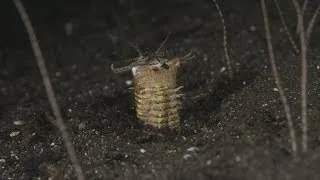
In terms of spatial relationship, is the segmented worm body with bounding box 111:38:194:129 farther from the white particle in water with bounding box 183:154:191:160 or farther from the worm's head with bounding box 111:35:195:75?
the white particle in water with bounding box 183:154:191:160

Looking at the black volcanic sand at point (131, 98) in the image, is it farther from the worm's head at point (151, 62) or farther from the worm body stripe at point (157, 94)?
the worm's head at point (151, 62)

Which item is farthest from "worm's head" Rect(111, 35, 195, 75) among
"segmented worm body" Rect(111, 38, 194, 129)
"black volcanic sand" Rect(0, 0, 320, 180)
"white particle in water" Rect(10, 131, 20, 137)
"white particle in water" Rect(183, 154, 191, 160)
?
"white particle in water" Rect(10, 131, 20, 137)

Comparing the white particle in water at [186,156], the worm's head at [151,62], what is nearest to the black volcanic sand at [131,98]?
the white particle in water at [186,156]

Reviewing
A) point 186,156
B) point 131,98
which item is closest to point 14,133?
point 131,98

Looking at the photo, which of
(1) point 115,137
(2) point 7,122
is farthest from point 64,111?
(1) point 115,137

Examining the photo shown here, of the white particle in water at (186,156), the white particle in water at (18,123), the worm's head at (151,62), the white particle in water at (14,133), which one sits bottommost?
the white particle in water at (186,156)

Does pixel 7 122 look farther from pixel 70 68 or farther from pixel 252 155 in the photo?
pixel 252 155
